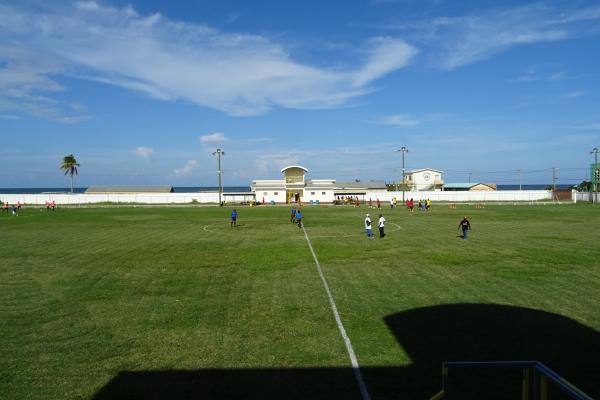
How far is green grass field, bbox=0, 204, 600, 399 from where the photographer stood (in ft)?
27.2

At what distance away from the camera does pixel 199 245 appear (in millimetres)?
25875

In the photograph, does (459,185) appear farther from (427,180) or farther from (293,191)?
(293,191)

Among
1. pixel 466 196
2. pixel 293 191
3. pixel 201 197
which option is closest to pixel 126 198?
pixel 201 197

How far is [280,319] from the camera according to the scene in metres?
11.7

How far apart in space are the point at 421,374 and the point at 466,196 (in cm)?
8807

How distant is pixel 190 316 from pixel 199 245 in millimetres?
14113

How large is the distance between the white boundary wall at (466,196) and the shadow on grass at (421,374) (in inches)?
3059

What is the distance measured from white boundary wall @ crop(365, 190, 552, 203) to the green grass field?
215 feet

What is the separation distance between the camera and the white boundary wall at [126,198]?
279 feet

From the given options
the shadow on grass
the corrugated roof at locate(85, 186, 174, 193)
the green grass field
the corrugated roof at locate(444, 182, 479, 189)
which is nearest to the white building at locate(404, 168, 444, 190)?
the corrugated roof at locate(444, 182, 479, 189)

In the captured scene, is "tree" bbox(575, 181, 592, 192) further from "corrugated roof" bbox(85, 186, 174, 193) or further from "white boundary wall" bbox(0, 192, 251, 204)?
"corrugated roof" bbox(85, 186, 174, 193)

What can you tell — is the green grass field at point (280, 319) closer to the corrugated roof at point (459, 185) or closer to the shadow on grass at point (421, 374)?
the shadow on grass at point (421, 374)

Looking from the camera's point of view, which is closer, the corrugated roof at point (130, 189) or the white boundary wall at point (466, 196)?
the white boundary wall at point (466, 196)

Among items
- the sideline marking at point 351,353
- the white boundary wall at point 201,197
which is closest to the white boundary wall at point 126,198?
the white boundary wall at point 201,197
